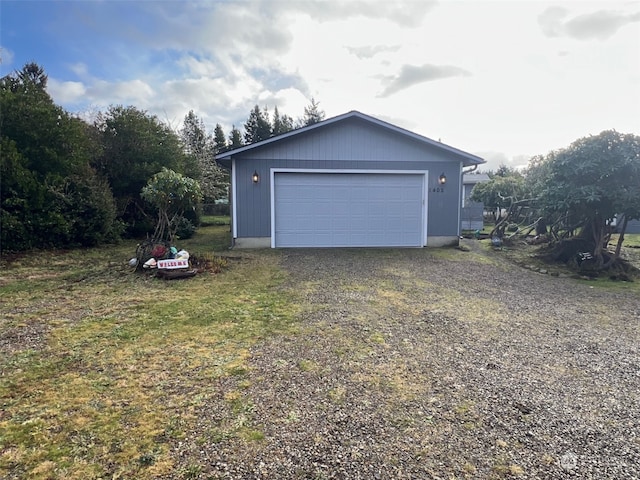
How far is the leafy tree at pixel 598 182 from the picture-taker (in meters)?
6.75

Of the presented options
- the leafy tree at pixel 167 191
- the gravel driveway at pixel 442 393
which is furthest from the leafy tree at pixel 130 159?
the gravel driveway at pixel 442 393

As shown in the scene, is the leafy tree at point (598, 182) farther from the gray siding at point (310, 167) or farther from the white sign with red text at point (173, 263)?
the white sign with red text at point (173, 263)

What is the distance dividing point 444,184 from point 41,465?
10.0 metres

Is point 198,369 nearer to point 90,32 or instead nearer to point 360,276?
point 360,276

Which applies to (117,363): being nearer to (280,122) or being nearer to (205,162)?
(205,162)

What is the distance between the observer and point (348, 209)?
9.91m

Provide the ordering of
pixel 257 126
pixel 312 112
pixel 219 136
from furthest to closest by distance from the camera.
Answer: pixel 312 112 < pixel 257 126 < pixel 219 136

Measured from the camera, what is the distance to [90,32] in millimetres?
8648

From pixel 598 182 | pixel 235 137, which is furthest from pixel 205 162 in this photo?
pixel 598 182

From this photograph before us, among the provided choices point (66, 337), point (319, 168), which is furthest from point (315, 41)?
point (66, 337)

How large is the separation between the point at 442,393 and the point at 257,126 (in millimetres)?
32832

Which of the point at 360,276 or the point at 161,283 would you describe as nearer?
the point at 161,283

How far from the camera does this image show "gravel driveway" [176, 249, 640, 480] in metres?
1.84

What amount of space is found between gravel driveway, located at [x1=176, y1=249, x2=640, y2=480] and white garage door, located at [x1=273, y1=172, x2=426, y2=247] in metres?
4.99
